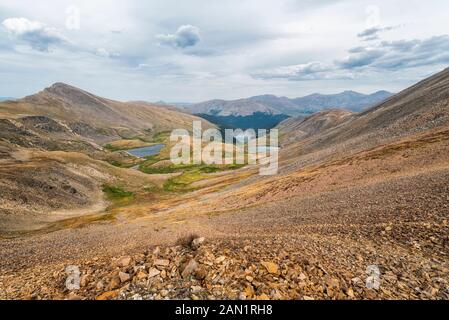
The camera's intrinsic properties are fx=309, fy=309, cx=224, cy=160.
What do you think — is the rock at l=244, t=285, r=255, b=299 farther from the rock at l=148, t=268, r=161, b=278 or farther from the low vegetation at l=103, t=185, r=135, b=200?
the low vegetation at l=103, t=185, r=135, b=200

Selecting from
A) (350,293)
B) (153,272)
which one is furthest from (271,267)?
(153,272)

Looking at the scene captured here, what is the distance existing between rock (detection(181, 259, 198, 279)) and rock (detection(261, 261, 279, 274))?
3680 mm

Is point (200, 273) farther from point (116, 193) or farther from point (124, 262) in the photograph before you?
point (116, 193)

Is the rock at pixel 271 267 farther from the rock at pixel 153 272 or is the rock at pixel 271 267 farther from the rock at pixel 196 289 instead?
the rock at pixel 153 272

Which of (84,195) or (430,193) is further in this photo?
(84,195)

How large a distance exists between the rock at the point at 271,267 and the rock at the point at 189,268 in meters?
3.68

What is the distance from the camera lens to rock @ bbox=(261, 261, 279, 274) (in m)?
16.2

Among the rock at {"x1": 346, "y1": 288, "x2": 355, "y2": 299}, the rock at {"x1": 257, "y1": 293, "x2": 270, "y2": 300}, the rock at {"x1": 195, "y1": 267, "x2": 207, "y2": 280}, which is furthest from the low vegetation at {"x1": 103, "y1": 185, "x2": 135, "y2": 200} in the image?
the rock at {"x1": 346, "y1": 288, "x2": 355, "y2": 299}

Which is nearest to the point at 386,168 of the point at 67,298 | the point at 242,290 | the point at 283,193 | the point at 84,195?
the point at 283,193

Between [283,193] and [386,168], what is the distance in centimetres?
1820

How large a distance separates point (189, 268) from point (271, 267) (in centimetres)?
434

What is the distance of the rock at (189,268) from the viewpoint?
51.1 feet

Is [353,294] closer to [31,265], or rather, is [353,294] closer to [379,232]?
[379,232]
